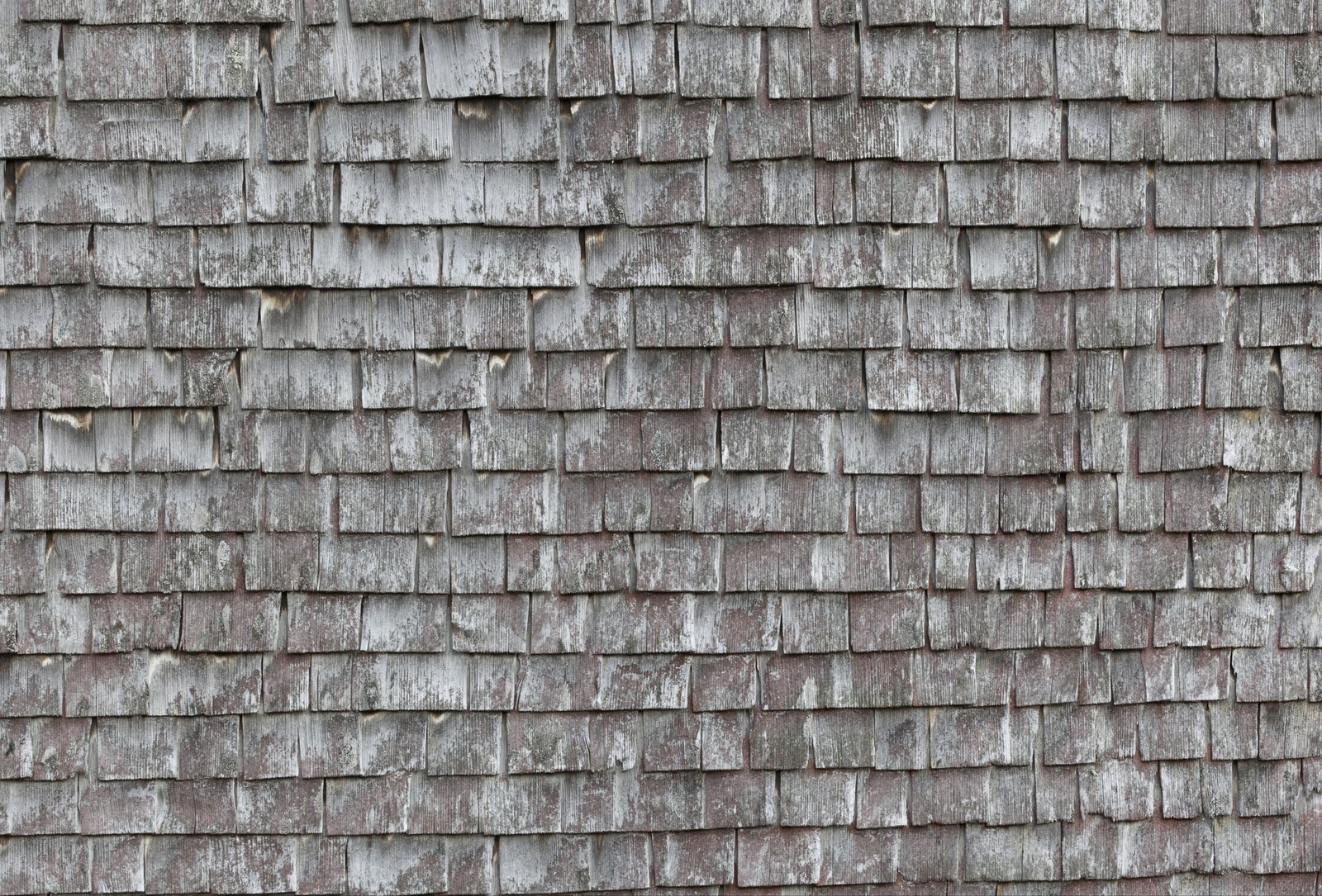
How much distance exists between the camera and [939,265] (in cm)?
238

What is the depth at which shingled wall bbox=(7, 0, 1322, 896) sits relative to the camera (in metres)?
2.31

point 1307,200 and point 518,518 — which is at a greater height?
point 1307,200

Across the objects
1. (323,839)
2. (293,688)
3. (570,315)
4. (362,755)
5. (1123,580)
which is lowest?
(323,839)

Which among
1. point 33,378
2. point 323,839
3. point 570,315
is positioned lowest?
point 323,839

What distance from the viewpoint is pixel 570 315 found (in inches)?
92.4

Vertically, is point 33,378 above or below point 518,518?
above

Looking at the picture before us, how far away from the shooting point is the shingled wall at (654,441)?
2311 millimetres

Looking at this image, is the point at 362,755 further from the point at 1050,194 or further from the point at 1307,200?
the point at 1307,200

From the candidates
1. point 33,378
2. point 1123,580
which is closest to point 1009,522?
point 1123,580

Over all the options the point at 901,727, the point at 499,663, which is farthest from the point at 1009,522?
the point at 499,663

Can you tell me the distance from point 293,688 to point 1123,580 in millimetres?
2004

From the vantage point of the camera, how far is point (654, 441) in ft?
7.79

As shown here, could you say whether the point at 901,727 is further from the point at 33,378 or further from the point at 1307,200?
the point at 33,378

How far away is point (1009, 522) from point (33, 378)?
2.32 m
